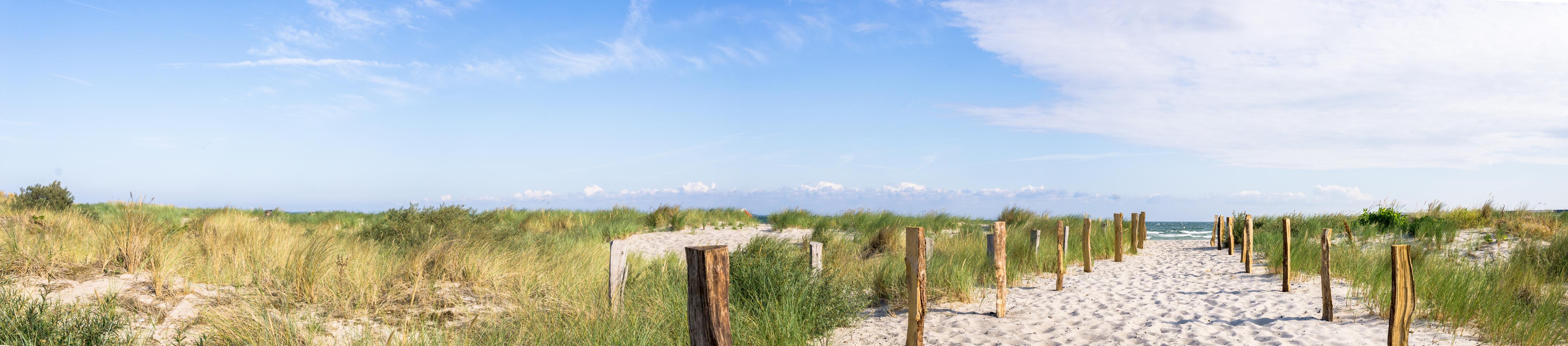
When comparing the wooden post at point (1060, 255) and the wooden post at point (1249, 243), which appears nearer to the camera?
the wooden post at point (1060, 255)

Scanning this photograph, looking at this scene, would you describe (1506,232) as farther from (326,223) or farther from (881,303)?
(326,223)

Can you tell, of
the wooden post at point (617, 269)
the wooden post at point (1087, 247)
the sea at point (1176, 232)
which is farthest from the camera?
the sea at point (1176, 232)

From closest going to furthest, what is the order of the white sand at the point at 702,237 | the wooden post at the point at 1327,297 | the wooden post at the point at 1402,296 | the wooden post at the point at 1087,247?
the wooden post at the point at 1402,296 < the wooden post at the point at 1327,297 < the wooden post at the point at 1087,247 < the white sand at the point at 702,237

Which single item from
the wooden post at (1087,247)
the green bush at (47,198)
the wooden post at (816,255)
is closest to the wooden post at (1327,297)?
the wooden post at (1087,247)

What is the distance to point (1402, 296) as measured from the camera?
580 cm

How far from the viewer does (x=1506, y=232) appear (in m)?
16.7

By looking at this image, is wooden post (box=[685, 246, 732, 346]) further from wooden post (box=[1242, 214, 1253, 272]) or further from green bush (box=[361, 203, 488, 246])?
wooden post (box=[1242, 214, 1253, 272])

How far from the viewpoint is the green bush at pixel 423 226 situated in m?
11.5

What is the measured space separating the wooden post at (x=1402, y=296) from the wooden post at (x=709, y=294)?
560 centimetres

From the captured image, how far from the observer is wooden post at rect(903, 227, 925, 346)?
6477mm

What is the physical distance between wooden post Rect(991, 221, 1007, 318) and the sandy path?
134 millimetres

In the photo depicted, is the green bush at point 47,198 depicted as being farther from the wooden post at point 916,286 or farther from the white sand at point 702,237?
the wooden post at point 916,286

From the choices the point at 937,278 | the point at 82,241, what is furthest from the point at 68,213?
the point at 937,278

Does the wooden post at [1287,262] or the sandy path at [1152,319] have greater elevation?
the wooden post at [1287,262]
